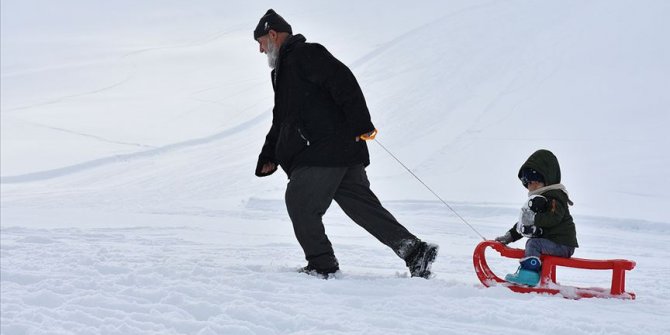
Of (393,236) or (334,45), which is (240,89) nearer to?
(334,45)

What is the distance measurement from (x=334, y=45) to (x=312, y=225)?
15.2 meters

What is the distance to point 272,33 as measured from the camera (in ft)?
16.0

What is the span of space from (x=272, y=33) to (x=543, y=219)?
69.9 inches

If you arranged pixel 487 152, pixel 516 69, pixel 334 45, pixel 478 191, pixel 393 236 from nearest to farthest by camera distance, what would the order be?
pixel 393 236, pixel 478 191, pixel 487 152, pixel 516 69, pixel 334 45

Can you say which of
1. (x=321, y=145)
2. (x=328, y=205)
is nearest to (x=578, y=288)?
(x=328, y=205)

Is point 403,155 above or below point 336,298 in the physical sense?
above

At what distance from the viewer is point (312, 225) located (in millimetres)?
4789

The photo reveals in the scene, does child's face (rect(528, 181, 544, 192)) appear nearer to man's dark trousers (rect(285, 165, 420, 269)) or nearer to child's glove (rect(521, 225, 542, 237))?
child's glove (rect(521, 225, 542, 237))

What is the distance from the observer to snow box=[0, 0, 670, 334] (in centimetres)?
415

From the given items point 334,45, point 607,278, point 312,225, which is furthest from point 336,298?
point 334,45

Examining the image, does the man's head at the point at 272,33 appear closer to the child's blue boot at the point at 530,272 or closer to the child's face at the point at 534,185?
the child's face at the point at 534,185

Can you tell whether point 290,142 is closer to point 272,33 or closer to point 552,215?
point 272,33

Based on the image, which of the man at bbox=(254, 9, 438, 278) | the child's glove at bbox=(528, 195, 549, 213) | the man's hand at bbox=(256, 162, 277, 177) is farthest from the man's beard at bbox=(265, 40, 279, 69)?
the child's glove at bbox=(528, 195, 549, 213)

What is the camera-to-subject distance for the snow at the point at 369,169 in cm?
A: 415
